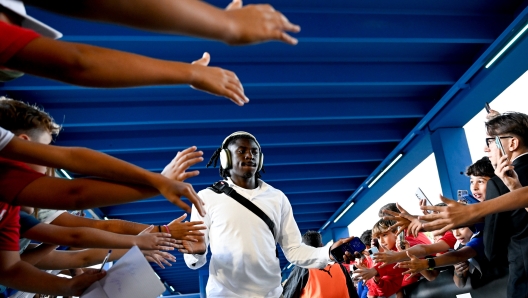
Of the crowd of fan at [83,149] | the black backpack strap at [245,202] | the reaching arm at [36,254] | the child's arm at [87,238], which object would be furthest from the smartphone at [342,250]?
the reaching arm at [36,254]

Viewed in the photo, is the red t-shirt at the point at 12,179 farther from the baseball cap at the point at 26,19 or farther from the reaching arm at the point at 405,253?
the reaching arm at the point at 405,253

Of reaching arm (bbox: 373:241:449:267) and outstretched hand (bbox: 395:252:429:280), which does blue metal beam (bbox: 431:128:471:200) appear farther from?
outstretched hand (bbox: 395:252:429:280)

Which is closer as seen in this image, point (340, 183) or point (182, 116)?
point (182, 116)

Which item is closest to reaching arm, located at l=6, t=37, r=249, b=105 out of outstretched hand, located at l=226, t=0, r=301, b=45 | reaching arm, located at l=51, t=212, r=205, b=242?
outstretched hand, located at l=226, t=0, r=301, b=45

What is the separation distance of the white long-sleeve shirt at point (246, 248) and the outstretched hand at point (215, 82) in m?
1.82

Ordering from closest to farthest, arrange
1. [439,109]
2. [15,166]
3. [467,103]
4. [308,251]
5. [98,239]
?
[15,166] < [98,239] < [308,251] < [467,103] < [439,109]

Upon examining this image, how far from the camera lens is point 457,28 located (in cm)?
591

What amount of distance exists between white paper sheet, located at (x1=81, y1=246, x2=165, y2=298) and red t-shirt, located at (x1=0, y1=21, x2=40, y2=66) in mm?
1158

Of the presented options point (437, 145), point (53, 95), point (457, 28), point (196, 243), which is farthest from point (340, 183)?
point (196, 243)

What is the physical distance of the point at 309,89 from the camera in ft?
23.0

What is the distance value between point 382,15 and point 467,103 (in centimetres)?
215

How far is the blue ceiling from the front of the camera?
563 cm

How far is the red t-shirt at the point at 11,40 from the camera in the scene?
133cm

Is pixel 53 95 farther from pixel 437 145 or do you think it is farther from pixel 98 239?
pixel 437 145
